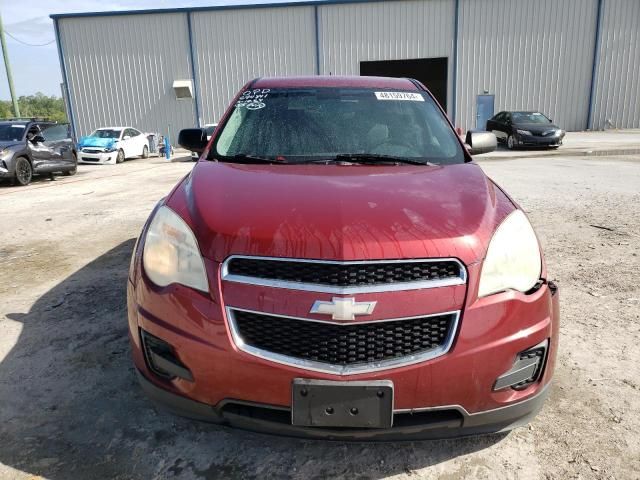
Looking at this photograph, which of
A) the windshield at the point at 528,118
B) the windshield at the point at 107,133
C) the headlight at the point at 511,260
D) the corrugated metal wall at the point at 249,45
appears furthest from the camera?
the corrugated metal wall at the point at 249,45

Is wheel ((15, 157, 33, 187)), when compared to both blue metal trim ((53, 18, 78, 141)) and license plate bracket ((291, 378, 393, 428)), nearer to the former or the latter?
license plate bracket ((291, 378, 393, 428))

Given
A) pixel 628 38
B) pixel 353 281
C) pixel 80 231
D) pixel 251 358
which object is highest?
pixel 628 38

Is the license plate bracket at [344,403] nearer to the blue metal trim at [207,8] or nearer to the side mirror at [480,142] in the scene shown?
the side mirror at [480,142]

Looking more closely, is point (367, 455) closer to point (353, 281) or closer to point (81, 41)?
point (353, 281)

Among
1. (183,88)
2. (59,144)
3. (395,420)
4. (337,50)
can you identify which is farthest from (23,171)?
(337,50)

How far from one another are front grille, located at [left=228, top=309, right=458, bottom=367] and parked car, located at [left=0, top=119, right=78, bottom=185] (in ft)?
37.3

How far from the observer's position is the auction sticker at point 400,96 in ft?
10.0

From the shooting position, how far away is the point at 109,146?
58.4 feet

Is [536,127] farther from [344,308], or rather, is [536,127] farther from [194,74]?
[344,308]

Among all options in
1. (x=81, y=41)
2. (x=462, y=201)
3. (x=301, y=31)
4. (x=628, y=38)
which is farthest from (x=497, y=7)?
(x=462, y=201)

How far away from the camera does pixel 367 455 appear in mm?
1949

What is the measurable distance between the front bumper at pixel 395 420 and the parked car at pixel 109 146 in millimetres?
18126

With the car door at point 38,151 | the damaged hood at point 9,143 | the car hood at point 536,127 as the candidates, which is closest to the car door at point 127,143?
the car door at point 38,151

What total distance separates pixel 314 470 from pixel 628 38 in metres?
28.8
